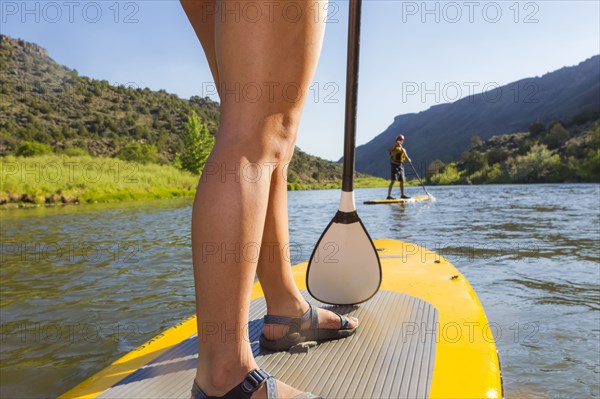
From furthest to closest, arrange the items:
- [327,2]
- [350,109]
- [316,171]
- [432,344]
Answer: [316,171], [350,109], [432,344], [327,2]

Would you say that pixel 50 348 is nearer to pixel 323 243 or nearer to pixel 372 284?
pixel 323 243

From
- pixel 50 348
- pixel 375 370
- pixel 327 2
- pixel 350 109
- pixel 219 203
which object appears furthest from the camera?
pixel 50 348

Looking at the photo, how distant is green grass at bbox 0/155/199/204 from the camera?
56.7ft

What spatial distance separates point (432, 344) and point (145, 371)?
0.79m

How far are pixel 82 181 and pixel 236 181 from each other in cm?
2293

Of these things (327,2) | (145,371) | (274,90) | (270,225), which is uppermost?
(327,2)

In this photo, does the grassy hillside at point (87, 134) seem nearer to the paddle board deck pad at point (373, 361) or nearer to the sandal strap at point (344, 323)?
the paddle board deck pad at point (373, 361)

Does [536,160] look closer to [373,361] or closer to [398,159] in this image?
[398,159]

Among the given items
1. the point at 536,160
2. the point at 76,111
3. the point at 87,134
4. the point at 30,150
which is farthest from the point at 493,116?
the point at 30,150

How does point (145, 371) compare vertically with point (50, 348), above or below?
above

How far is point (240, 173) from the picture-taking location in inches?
31.7

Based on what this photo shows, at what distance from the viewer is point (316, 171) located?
2601 inches

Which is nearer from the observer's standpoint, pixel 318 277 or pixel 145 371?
pixel 145 371

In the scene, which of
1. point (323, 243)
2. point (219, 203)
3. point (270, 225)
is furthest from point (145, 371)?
point (323, 243)
